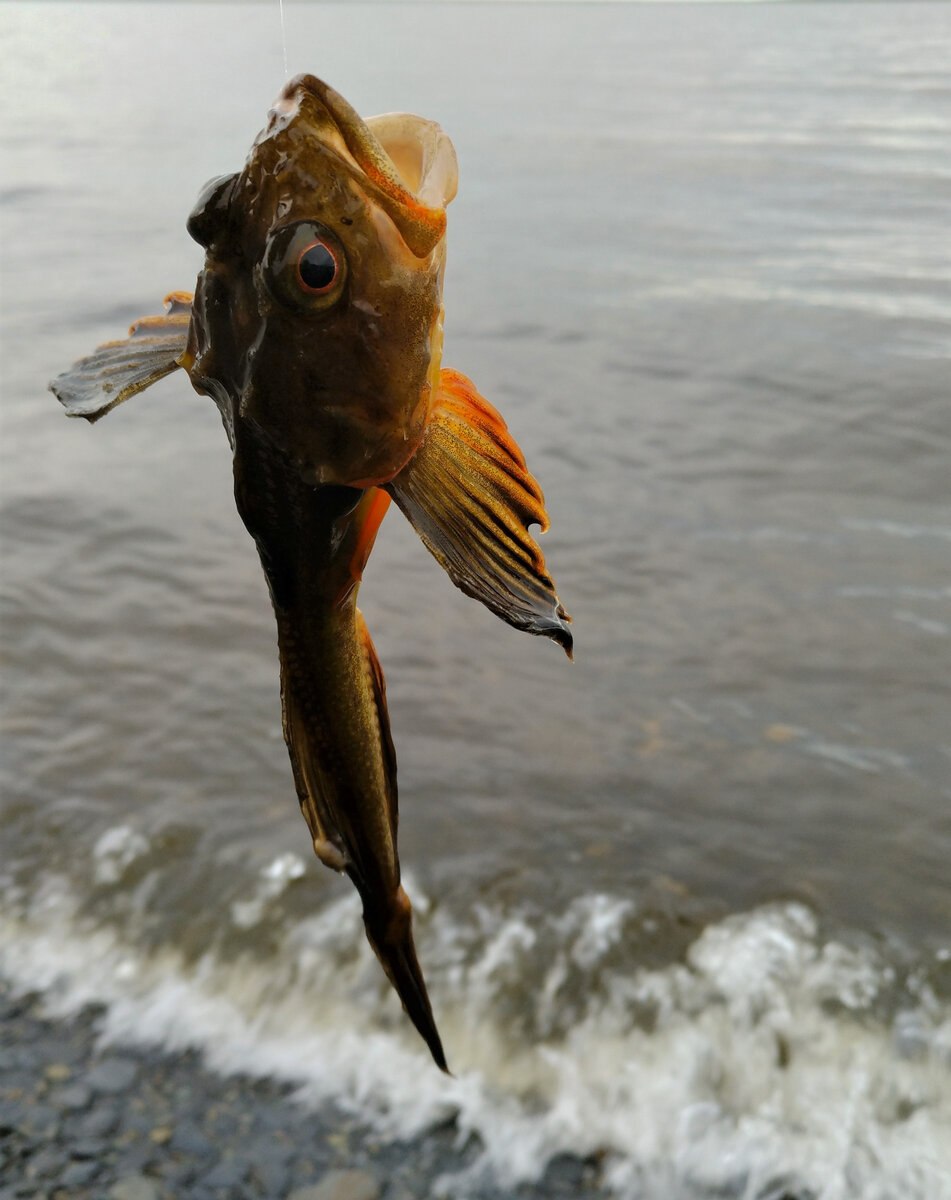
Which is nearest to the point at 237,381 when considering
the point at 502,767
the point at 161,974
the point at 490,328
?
the point at 161,974

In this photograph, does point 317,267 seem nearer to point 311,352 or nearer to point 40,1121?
point 311,352

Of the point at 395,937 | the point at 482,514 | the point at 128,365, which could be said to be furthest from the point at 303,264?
the point at 395,937

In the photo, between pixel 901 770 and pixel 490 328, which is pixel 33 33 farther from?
pixel 901 770

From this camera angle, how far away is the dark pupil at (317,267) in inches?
49.8

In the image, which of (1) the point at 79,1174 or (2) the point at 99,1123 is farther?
(2) the point at 99,1123

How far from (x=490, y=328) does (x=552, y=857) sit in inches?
219

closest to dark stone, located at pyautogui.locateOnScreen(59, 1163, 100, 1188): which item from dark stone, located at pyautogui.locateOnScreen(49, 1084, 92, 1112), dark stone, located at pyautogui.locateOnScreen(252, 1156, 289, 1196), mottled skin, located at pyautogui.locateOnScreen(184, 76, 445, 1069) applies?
dark stone, located at pyautogui.locateOnScreen(49, 1084, 92, 1112)

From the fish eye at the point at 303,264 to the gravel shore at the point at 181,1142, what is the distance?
2587mm

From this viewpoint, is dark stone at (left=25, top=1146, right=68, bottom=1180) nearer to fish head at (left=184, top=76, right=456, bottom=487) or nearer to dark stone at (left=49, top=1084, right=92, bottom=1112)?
dark stone at (left=49, top=1084, right=92, bottom=1112)

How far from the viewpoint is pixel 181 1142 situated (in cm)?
333

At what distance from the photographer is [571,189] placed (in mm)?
13539

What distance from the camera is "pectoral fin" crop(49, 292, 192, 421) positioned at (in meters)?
1.54

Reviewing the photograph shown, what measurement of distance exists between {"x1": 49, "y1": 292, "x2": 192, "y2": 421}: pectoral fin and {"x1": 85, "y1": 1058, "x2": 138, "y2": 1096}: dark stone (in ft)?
8.14

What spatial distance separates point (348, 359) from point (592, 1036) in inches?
113
